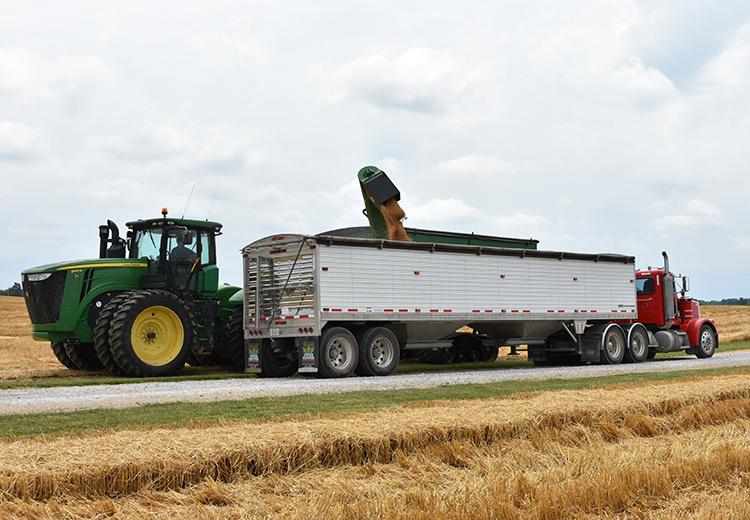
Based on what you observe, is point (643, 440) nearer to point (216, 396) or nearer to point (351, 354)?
point (216, 396)

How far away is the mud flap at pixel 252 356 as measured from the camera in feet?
70.0

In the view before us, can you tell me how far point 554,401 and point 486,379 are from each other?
6995 millimetres

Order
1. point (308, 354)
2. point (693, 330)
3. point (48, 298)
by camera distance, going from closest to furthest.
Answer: point (308, 354)
point (48, 298)
point (693, 330)

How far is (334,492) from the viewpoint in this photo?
24.2 feet

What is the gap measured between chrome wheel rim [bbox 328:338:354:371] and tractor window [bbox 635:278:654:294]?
12342 millimetres

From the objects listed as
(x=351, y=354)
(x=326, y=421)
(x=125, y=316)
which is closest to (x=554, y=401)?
(x=326, y=421)

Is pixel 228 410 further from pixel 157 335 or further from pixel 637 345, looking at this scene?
pixel 637 345

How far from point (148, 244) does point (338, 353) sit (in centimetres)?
515

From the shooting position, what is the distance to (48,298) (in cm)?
2039

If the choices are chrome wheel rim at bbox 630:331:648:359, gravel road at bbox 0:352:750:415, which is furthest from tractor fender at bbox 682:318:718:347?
gravel road at bbox 0:352:750:415

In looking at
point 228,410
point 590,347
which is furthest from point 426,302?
point 228,410

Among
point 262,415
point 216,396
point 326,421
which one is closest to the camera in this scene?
point 326,421

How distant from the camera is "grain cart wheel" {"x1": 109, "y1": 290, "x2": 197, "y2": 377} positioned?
19.5 m

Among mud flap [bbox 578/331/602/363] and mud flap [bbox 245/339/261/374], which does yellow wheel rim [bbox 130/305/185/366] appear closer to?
mud flap [bbox 245/339/261/374]
